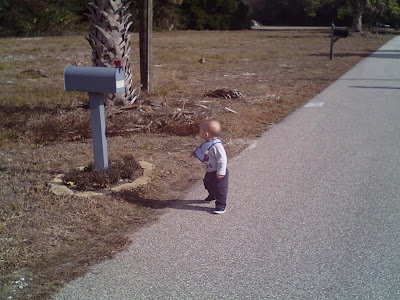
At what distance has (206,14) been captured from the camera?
5122cm

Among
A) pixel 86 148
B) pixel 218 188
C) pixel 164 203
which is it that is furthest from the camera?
pixel 86 148

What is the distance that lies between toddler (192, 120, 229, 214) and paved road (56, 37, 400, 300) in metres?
0.19

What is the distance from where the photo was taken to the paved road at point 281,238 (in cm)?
372

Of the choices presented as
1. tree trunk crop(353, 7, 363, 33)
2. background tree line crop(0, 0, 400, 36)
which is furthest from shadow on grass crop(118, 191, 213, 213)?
tree trunk crop(353, 7, 363, 33)

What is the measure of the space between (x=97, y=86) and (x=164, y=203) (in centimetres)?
140

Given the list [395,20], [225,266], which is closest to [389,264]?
[225,266]

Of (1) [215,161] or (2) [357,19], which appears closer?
(1) [215,161]

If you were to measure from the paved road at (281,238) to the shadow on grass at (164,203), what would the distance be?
31 millimetres

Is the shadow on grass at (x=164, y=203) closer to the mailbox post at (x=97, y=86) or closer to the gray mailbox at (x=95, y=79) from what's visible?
the mailbox post at (x=97, y=86)

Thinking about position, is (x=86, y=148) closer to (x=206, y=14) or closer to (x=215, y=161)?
(x=215, y=161)

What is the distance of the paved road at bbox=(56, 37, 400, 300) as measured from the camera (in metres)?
3.72

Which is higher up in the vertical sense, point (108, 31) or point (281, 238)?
point (108, 31)

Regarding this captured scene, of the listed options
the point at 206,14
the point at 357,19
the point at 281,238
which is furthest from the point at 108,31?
the point at 206,14

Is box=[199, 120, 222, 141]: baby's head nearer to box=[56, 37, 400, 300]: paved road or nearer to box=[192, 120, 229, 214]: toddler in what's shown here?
box=[192, 120, 229, 214]: toddler
